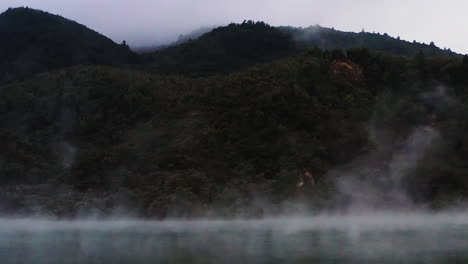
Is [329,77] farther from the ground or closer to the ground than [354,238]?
farther from the ground

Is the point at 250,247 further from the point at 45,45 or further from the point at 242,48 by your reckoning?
the point at 45,45

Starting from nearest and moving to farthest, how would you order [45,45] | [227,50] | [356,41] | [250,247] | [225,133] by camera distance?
[250,247]
[225,133]
[227,50]
[45,45]
[356,41]

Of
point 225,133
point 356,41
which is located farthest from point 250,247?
point 356,41

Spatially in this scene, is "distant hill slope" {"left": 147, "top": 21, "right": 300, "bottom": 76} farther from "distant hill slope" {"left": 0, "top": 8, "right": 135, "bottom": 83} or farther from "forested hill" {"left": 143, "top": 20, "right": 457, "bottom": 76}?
"distant hill slope" {"left": 0, "top": 8, "right": 135, "bottom": 83}

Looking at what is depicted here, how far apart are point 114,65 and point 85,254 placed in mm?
54728

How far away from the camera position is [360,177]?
140ft

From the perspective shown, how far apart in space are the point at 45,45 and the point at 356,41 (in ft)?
120

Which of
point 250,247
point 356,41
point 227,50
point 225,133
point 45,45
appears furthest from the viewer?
point 356,41

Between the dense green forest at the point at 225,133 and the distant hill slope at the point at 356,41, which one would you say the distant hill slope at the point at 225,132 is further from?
the distant hill slope at the point at 356,41

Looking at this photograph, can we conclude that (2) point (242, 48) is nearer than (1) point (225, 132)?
No

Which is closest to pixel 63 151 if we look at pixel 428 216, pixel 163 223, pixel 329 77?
pixel 163 223

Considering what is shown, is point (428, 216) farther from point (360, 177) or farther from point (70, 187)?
point (70, 187)

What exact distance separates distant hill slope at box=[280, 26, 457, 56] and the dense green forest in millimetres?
17714

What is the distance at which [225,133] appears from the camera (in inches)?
1868
